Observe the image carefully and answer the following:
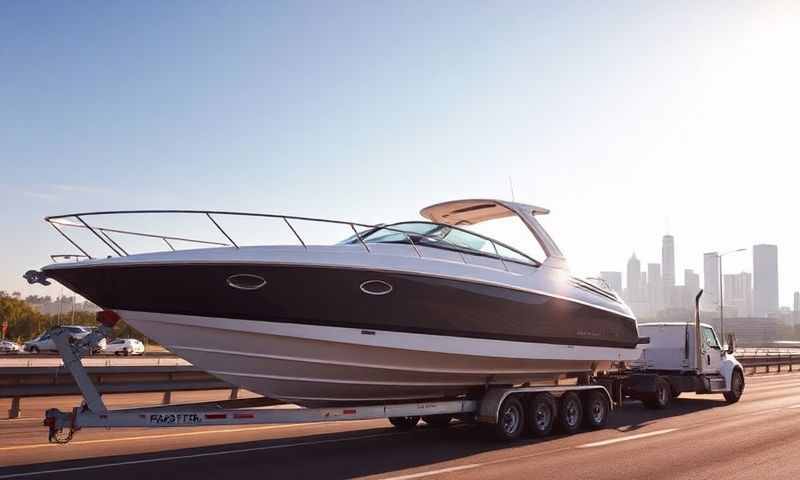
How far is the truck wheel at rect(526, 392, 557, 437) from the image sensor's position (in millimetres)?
10797

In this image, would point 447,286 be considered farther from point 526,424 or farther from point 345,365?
point 526,424

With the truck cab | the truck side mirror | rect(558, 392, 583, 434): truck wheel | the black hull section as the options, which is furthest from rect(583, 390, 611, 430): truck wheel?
the truck side mirror

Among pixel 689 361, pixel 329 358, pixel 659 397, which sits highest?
pixel 329 358

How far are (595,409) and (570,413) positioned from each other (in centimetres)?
79

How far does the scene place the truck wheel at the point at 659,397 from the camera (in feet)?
50.8

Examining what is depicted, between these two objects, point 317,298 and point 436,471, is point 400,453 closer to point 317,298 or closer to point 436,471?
point 436,471

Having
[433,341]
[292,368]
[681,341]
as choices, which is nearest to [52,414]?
[292,368]

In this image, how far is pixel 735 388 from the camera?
58.2 feet

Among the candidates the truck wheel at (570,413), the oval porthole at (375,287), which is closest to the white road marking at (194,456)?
the truck wheel at (570,413)

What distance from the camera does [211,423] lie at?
7898mm

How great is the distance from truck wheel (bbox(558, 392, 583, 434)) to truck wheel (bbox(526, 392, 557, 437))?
27cm

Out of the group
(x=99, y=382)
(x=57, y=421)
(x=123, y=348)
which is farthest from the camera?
(x=123, y=348)

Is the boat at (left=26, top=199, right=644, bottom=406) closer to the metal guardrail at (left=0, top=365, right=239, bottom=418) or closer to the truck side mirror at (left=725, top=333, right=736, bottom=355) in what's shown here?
the metal guardrail at (left=0, top=365, right=239, bottom=418)

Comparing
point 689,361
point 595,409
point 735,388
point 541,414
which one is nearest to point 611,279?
point 735,388
